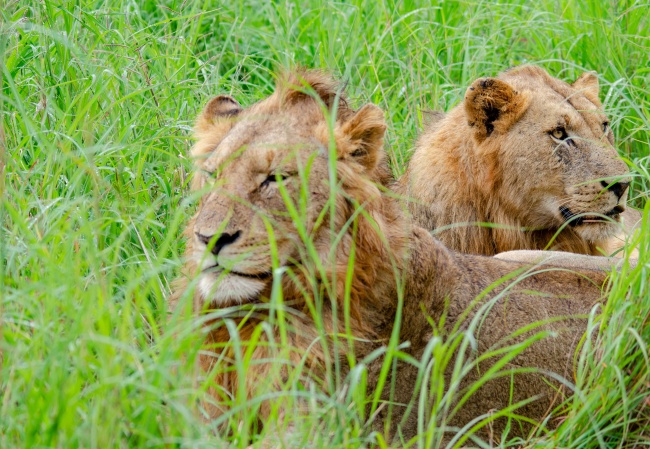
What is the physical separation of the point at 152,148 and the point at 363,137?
59.5 inches

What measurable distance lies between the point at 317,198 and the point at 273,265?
37 centimetres

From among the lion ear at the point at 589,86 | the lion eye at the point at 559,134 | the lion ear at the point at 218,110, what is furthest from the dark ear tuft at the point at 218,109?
the lion ear at the point at 589,86

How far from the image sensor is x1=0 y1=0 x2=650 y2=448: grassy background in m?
3.16

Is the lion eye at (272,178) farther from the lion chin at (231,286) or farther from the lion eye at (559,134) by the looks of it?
the lion eye at (559,134)

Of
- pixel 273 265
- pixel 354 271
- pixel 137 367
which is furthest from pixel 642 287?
pixel 137 367

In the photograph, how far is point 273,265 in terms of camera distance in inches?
143

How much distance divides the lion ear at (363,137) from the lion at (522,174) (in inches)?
64.1

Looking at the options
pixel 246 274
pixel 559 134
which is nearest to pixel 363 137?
pixel 246 274

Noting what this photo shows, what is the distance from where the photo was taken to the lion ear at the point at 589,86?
239 inches

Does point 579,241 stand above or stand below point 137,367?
below

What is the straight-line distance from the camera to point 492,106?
5715mm

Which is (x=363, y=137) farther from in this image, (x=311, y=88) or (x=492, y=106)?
(x=492, y=106)

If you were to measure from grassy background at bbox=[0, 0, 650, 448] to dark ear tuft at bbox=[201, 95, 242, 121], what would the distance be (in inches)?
12.0

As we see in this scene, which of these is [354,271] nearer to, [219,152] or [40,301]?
[219,152]
